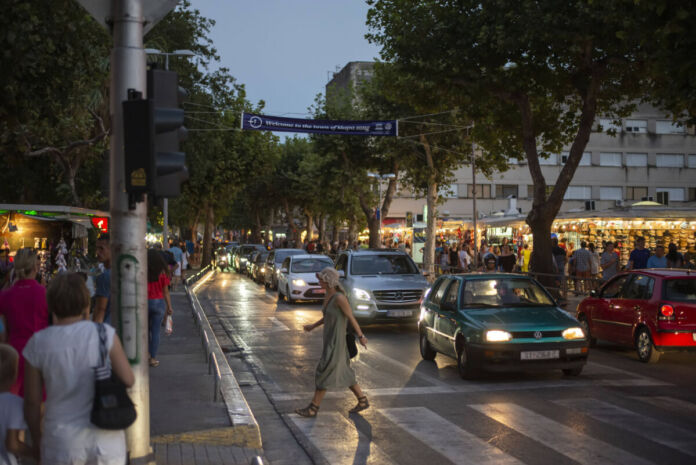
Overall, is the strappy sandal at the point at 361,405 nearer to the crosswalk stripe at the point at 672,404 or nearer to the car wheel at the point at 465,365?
the car wheel at the point at 465,365

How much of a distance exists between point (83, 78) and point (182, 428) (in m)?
9.36

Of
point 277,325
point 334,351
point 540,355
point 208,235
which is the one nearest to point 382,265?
point 277,325

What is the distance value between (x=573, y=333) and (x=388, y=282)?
700 cm

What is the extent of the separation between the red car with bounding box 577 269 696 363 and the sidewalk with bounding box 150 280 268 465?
6.71 m

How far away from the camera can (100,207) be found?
40094mm

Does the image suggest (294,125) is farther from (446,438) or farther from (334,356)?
(446,438)

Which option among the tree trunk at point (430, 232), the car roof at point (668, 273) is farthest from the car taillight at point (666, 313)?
the tree trunk at point (430, 232)

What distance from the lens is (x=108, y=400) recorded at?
3.84 metres

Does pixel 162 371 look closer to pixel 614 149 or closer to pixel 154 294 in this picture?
pixel 154 294

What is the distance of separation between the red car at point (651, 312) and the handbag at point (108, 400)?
1013 cm

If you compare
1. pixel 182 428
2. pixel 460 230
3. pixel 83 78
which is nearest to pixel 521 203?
pixel 460 230

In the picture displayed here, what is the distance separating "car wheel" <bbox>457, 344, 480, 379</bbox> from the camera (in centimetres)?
1080

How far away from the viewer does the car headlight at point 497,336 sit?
1062 cm

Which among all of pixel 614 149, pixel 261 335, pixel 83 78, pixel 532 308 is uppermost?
pixel 614 149
